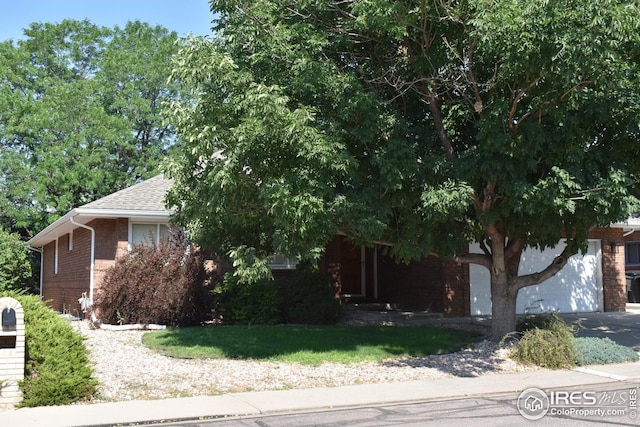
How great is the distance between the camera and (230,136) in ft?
33.9

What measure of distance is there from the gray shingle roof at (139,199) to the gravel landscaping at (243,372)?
484 centimetres

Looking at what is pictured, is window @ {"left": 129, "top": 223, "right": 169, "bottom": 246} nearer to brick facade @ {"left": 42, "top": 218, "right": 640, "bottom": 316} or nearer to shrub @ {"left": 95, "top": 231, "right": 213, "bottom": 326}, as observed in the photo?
brick facade @ {"left": 42, "top": 218, "right": 640, "bottom": 316}

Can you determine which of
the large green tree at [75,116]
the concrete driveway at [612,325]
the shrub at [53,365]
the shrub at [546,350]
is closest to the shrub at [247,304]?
the shrub at [546,350]

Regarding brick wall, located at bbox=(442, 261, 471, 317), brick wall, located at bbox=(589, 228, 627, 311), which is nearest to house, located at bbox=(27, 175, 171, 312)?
brick wall, located at bbox=(442, 261, 471, 317)

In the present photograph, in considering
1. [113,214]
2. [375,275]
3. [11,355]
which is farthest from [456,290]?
[11,355]

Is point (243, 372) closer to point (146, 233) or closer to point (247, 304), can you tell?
point (247, 304)

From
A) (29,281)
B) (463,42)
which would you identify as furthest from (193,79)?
(29,281)

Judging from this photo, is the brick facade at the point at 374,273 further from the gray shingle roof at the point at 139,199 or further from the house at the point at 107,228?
the gray shingle roof at the point at 139,199

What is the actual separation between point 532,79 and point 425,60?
1907mm

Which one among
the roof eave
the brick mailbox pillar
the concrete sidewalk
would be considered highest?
the roof eave

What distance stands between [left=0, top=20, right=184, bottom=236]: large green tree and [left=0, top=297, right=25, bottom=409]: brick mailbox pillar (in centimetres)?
2218

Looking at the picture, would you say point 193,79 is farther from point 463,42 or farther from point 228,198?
point 463,42

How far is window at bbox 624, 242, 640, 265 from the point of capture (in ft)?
104

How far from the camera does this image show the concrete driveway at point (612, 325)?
14.4 m
